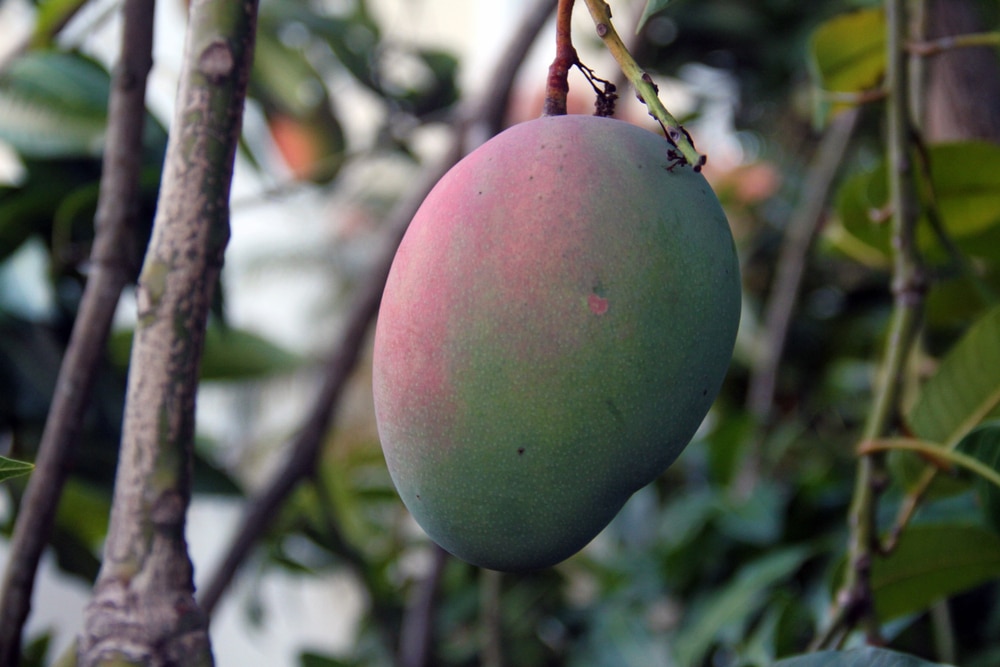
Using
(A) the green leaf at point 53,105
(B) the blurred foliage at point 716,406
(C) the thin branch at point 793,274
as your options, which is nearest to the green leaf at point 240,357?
(B) the blurred foliage at point 716,406

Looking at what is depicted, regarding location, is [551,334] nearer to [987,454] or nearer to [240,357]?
[987,454]

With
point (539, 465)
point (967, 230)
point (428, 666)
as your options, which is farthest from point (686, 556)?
point (539, 465)

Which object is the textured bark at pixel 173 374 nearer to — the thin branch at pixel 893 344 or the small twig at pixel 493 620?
the thin branch at pixel 893 344

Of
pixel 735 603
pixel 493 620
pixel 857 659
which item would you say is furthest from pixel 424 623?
pixel 857 659

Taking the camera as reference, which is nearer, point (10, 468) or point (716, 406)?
point (10, 468)

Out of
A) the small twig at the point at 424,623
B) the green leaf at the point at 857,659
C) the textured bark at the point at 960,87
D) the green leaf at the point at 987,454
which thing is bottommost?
the small twig at the point at 424,623

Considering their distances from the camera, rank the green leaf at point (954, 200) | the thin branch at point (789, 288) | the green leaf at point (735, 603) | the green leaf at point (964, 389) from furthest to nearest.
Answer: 1. the thin branch at point (789, 288)
2. the green leaf at point (735, 603)
3. the green leaf at point (954, 200)
4. the green leaf at point (964, 389)

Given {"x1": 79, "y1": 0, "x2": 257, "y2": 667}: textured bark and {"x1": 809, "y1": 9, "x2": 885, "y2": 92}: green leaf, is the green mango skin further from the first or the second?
{"x1": 809, "y1": 9, "x2": 885, "y2": 92}: green leaf
